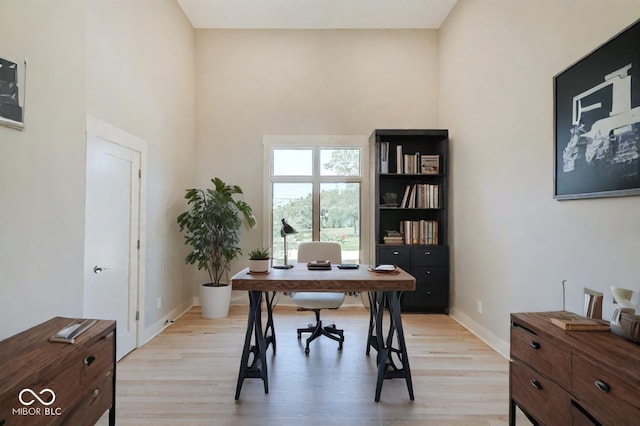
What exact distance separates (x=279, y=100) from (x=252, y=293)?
3170 millimetres

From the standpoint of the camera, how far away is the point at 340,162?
4625 mm

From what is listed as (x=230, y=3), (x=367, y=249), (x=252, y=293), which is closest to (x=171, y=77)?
(x=230, y=3)

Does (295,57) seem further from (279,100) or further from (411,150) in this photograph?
(411,150)

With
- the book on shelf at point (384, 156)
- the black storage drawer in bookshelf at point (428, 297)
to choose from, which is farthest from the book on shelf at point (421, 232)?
the book on shelf at point (384, 156)

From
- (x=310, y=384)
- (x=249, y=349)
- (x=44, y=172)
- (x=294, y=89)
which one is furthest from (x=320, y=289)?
(x=294, y=89)

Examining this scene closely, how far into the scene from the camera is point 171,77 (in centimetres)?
380

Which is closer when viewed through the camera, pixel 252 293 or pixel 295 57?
pixel 252 293

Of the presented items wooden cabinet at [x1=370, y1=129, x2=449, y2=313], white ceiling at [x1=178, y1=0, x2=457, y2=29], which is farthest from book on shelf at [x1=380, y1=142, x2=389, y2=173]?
white ceiling at [x1=178, y1=0, x2=457, y2=29]

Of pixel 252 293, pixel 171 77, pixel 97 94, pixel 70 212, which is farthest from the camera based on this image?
pixel 171 77

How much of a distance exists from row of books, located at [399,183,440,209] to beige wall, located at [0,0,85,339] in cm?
343

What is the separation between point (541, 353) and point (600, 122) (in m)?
1.36

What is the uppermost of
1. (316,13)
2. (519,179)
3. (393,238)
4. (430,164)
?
(316,13)

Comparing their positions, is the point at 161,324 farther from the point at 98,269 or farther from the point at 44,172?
the point at 44,172

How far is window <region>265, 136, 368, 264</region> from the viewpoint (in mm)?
4578
